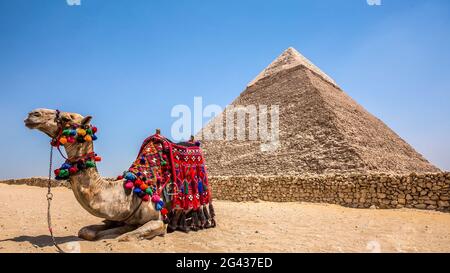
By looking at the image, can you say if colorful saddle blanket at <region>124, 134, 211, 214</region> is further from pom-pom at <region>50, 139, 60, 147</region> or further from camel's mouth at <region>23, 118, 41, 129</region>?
camel's mouth at <region>23, 118, 41, 129</region>

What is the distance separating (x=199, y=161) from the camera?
558 centimetres

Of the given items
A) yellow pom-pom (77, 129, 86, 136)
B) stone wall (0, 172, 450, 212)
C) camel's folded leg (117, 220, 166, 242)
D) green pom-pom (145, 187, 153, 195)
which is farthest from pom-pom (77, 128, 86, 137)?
stone wall (0, 172, 450, 212)

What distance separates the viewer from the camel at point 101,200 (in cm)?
384

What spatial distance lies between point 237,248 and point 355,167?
2541cm

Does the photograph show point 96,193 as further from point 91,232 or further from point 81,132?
point 81,132

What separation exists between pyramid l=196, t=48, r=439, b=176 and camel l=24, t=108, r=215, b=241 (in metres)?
25.1

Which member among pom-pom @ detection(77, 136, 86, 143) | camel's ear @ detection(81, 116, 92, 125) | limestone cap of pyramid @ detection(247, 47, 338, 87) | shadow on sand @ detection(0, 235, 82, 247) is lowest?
shadow on sand @ detection(0, 235, 82, 247)

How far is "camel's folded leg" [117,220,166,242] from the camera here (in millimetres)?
4047

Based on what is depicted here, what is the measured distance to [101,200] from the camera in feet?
13.1

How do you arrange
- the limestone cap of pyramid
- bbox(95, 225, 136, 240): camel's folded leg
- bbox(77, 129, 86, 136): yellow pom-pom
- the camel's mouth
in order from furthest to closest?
the limestone cap of pyramid → bbox(95, 225, 136, 240): camel's folded leg → bbox(77, 129, 86, 136): yellow pom-pom → the camel's mouth

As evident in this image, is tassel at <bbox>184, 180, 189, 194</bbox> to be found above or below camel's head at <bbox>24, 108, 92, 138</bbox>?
below

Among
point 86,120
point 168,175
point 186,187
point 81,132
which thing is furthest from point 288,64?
point 81,132

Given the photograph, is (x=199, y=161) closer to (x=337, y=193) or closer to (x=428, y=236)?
(x=428, y=236)

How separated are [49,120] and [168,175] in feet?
5.69
